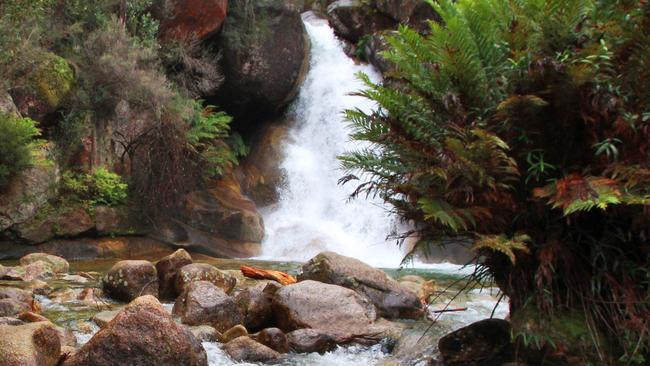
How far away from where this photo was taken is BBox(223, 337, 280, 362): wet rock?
17.2 ft

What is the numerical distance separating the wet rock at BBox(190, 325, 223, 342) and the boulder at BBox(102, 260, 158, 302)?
6.34 feet

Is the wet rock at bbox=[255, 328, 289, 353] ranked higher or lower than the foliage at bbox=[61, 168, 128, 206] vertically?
lower

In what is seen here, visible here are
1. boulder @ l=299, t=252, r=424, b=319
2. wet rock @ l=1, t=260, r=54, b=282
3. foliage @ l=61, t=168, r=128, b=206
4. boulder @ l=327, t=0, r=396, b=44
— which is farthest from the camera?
boulder @ l=327, t=0, r=396, b=44

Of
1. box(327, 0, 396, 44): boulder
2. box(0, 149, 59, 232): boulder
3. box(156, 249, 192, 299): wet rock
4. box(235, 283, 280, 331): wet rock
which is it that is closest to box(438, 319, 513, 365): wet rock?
box(235, 283, 280, 331): wet rock

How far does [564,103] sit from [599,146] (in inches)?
12.4

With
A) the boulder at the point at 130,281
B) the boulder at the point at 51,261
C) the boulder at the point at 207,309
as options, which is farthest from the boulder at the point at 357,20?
the boulder at the point at 207,309

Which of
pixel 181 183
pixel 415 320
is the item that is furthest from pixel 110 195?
pixel 415 320

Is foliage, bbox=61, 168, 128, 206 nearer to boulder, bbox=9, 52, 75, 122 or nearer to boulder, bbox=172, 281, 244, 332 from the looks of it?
boulder, bbox=9, 52, 75, 122

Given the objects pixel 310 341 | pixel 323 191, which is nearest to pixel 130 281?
pixel 310 341

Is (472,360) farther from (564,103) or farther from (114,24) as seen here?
(114,24)

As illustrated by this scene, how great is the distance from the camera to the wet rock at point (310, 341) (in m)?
5.59

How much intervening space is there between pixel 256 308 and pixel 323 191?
11.5m

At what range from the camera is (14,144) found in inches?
430

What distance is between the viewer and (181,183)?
48.5 ft
